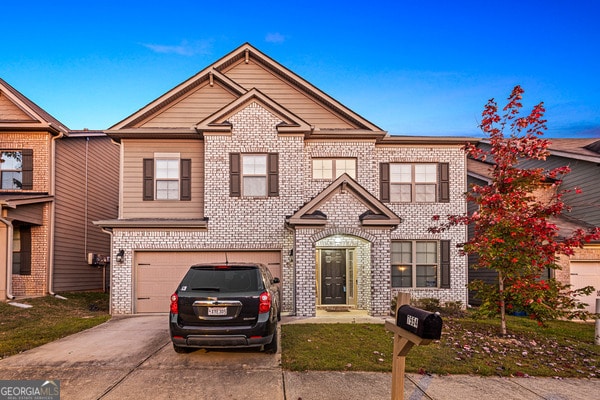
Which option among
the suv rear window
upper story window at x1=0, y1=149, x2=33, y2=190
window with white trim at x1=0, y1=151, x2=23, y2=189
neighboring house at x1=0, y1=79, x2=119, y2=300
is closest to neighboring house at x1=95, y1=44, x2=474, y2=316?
neighboring house at x1=0, y1=79, x2=119, y2=300

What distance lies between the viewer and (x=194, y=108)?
14.6 m

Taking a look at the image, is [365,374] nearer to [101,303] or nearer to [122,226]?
[122,226]

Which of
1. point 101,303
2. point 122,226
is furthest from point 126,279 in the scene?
point 101,303

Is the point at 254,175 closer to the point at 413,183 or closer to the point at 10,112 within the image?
the point at 413,183

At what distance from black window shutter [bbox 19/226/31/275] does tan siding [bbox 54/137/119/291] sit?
86 centimetres

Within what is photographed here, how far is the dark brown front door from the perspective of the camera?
1398 centimetres

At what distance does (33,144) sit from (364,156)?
1228 centimetres

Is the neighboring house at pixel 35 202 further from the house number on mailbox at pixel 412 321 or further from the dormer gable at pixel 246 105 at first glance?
the house number on mailbox at pixel 412 321

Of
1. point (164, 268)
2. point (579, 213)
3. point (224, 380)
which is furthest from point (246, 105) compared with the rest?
point (579, 213)

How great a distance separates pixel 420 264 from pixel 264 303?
9.09 metres

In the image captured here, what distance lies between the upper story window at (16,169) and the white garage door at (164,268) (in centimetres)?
590

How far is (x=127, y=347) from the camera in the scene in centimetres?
823

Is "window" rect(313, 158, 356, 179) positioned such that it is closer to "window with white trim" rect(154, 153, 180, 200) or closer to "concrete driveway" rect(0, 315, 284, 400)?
"window with white trim" rect(154, 153, 180, 200)

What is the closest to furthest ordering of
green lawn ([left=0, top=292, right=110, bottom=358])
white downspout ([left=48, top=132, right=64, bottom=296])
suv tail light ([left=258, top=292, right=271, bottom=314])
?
suv tail light ([left=258, top=292, right=271, bottom=314]) → green lawn ([left=0, top=292, right=110, bottom=358]) → white downspout ([left=48, top=132, right=64, bottom=296])
